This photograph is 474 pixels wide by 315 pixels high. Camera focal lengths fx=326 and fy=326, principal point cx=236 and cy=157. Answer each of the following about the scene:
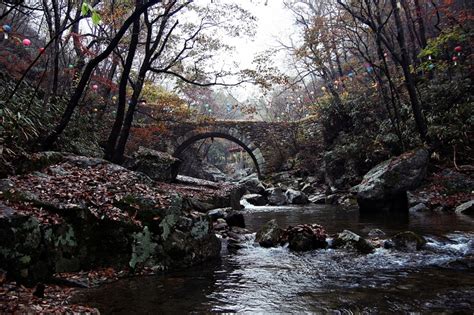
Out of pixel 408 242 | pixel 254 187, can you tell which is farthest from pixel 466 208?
pixel 254 187

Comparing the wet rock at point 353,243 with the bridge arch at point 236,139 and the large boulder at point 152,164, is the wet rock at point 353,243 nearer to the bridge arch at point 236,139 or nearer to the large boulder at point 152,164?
the large boulder at point 152,164

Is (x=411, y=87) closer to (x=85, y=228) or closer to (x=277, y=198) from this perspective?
(x=277, y=198)

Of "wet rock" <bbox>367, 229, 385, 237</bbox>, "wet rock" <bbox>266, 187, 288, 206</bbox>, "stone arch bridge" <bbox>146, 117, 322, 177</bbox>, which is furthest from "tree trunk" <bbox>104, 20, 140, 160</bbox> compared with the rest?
"stone arch bridge" <bbox>146, 117, 322, 177</bbox>

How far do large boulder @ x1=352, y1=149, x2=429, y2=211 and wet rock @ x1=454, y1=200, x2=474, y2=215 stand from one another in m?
1.19

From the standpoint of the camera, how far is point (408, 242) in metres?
4.90

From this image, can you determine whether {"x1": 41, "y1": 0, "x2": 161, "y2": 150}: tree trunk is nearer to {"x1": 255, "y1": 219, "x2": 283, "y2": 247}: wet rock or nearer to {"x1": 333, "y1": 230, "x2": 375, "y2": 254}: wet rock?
{"x1": 255, "y1": 219, "x2": 283, "y2": 247}: wet rock

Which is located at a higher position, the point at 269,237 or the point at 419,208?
the point at 269,237

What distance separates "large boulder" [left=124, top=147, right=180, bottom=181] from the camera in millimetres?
10508

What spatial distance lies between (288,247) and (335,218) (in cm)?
330

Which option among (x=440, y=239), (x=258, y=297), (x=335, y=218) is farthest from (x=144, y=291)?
(x=335, y=218)

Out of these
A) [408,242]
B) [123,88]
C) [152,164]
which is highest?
[123,88]

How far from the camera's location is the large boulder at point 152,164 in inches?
414

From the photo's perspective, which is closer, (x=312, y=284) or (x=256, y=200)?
(x=312, y=284)

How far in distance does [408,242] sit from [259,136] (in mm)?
15207
